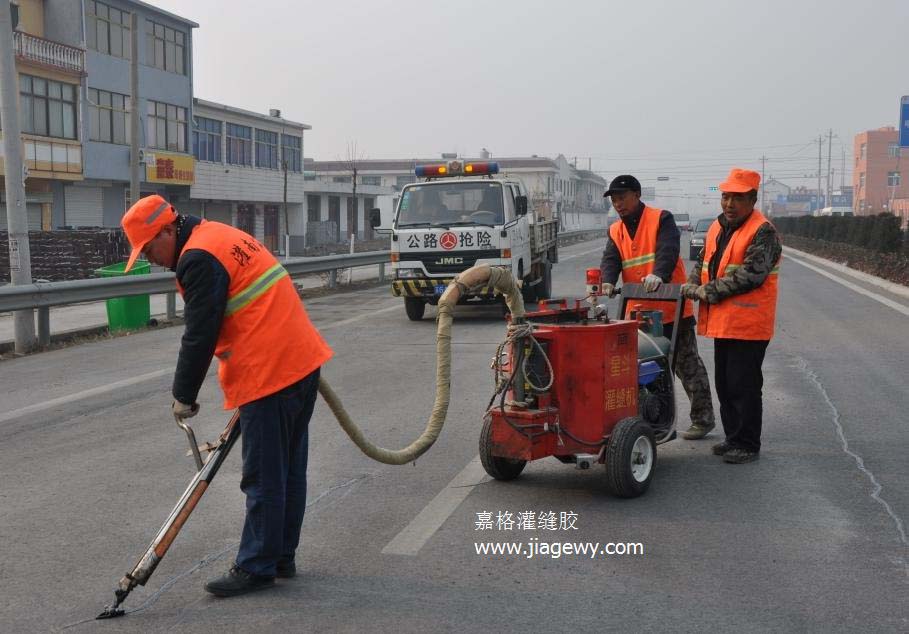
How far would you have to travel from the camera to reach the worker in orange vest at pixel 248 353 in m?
4.39

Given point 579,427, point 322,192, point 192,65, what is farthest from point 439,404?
point 322,192

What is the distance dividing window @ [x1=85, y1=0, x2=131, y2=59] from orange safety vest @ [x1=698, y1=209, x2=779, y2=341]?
123 feet

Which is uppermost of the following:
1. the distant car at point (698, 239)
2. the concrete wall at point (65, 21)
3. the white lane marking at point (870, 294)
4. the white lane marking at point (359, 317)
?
the concrete wall at point (65, 21)

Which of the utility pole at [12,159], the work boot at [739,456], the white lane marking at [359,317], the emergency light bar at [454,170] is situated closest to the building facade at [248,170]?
the white lane marking at [359,317]

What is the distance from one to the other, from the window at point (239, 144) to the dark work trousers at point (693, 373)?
156 ft

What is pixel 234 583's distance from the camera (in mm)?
4508

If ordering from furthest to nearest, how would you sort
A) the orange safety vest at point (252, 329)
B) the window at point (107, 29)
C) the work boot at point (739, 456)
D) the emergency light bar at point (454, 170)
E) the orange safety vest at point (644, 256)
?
the window at point (107, 29) → the emergency light bar at point (454, 170) → the orange safety vest at point (644, 256) → the work boot at point (739, 456) → the orange safety vest at point (252, 329)

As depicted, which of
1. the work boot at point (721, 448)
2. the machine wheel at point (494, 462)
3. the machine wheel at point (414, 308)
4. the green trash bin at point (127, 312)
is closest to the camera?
the machine wheel at point (494, 462)

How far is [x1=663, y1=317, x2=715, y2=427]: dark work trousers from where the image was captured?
24.7 feet

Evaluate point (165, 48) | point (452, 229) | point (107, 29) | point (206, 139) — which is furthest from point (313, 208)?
point (452, 229)

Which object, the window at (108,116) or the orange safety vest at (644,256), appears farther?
the window at (108,116)

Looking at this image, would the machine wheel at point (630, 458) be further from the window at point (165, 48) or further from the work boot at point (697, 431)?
the window at point (165, 48)

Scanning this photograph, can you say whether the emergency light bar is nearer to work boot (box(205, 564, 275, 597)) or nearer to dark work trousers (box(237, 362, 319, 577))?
dark work trousers (box(237, 362, 319, 577))

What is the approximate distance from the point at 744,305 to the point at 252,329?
3.64 meters
